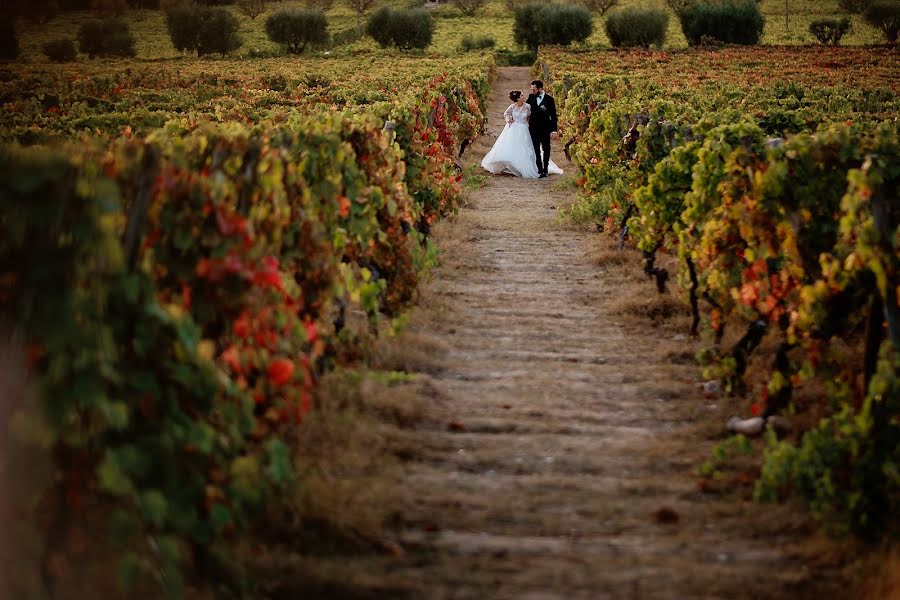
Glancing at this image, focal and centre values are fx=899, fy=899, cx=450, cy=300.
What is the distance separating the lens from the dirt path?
409 cm

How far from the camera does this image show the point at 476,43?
2518 inches

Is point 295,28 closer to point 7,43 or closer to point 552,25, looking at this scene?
point 552,25

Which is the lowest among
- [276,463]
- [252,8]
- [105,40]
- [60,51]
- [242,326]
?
[276,463]

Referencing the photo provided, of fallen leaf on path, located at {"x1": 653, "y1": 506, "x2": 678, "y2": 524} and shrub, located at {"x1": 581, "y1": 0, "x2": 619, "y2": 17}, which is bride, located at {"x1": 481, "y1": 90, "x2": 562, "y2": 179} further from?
shrub, located at {"x1": 581, "y1": 0, "x2": 619, "y2": 17}

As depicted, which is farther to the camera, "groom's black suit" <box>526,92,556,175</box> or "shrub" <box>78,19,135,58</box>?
"shrub" <box>78,19,135,58</box>

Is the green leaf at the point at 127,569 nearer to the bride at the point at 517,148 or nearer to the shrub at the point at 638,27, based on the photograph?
the bride at the point at 517,148

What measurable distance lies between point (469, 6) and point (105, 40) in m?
37.9

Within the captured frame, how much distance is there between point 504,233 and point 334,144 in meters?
6.89

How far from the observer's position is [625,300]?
8797mm

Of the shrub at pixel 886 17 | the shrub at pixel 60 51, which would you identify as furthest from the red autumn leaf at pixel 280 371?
the shrub at pixel 886 17

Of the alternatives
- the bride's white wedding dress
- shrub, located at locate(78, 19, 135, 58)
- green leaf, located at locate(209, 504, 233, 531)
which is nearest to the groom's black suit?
the bride's white wedding dress

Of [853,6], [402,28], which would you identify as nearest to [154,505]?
[402,28]

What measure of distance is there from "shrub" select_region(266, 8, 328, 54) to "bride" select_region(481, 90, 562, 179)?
50496mm

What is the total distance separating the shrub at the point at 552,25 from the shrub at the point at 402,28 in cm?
664
